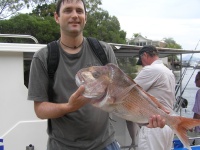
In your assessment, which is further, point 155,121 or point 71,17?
point 71,17

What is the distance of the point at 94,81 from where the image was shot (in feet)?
6.89

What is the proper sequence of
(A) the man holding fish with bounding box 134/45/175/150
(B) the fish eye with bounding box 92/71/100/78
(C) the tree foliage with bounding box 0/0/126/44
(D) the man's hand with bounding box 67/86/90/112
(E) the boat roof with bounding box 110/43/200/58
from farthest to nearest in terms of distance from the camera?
(C) the tree foliage with bounding box 0/0/126/44 → (E) the boat roof with bounding box 110/43/200/58 → (A) the man holding fish with bounding box 134/45/175/150 → (B) the fish eye with bounding box 92/71/100/78 → (D) the man's hand with bounding box 67/86/90/112

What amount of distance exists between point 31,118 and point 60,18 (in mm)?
2636

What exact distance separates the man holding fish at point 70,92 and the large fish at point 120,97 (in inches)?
3.5

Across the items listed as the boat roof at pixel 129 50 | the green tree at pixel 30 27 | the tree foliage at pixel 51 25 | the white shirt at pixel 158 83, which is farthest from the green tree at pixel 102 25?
the white shirt at pixel 158 83

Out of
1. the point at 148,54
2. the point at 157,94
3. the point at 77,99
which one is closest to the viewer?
the point at 77,99

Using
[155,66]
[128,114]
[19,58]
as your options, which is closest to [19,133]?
[19,58]

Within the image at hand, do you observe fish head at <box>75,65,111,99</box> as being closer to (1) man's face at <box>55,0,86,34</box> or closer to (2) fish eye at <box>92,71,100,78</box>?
(2) fish eye at <box>92,71,100,78</box>

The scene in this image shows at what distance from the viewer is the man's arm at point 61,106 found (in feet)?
6.79

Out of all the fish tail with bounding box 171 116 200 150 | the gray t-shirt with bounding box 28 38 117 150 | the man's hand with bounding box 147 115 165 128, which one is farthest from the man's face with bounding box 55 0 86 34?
the fish tail with bounding box 171 116 200 150

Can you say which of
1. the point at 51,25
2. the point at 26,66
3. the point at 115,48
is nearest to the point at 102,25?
the point at 51,25

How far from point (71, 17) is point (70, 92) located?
0.55 m

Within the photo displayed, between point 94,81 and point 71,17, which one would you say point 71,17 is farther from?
point 94,81

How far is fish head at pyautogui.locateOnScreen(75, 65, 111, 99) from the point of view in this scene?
6.76 feet
